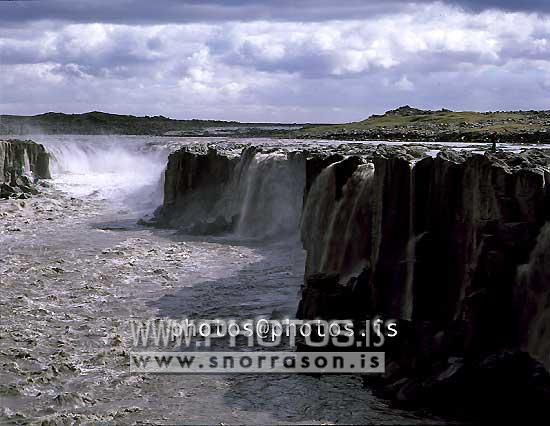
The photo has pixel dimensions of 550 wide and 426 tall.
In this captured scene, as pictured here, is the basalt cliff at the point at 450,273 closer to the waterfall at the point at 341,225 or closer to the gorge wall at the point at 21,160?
the waterfall at the point at 341,225

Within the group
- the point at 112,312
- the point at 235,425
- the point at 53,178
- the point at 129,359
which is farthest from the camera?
the point at 53,178

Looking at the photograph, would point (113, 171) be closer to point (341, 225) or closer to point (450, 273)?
point (341, 225)

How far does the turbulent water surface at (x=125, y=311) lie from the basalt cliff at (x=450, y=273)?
128cm

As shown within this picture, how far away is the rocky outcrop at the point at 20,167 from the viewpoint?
160 ft

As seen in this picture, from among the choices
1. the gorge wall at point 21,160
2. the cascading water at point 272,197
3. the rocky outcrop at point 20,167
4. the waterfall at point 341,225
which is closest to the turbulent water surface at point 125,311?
the cascading water at point 272,197

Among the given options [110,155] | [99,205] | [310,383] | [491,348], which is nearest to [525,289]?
[491,348]

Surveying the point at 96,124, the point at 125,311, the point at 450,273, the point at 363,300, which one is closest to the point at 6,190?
the point at 125,311

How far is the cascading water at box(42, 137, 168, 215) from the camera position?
52906 mm

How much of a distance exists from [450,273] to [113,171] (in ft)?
186

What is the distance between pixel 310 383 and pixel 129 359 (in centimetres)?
403

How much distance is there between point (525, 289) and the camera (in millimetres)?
14555

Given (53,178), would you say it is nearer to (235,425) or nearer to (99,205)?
(99,205)

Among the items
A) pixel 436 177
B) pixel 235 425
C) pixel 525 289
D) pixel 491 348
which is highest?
pixel 436 177

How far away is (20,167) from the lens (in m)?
54.8
